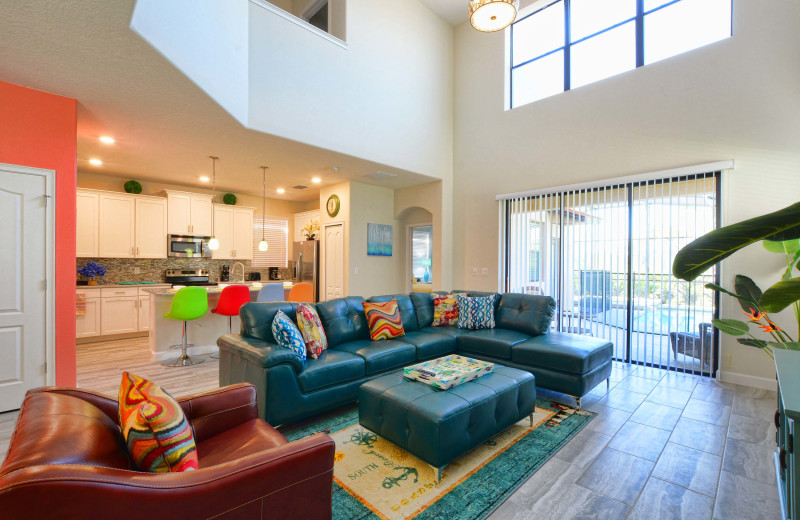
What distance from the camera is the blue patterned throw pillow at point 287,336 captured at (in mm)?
2875

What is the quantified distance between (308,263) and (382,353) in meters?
4.31

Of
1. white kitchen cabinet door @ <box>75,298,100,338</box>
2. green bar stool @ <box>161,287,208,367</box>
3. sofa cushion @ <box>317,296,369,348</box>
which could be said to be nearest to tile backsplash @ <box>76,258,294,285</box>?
white kitchen cabinet door @ <box>75,298,100,338</box>

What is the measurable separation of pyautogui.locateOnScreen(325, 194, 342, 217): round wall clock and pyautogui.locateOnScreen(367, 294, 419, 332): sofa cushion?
111 inches

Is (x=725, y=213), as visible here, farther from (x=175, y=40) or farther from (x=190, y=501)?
(x=175, y=40)

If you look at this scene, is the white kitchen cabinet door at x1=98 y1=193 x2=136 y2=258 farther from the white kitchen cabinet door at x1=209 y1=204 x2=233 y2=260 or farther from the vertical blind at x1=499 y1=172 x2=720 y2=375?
the vertical blind at x1=499 y1=172 x2=720 y2=375

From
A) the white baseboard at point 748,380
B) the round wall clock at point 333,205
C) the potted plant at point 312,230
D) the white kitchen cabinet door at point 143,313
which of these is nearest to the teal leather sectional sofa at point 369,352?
the white baseboard at point 748,380

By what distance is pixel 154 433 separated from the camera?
116cm

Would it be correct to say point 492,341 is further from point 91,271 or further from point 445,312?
point 91,271

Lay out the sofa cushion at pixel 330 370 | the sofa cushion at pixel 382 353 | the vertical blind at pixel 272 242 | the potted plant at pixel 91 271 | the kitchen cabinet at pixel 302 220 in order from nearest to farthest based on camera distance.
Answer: the sofa cushion at pixel 330 370, the sofa cushion at pixel 382 353, the potted plant at pixel 91 271, the kitchen cabinet at pixel 302 220, the vertical blind at pixel 272 242

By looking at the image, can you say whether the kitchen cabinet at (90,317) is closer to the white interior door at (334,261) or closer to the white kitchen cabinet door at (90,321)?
the white kitchen cabinet door at (90,321)

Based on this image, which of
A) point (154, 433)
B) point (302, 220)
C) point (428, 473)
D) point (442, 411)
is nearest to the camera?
point (154, 433)

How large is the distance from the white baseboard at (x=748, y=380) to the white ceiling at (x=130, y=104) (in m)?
4.72

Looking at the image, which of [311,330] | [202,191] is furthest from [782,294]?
[202,191]

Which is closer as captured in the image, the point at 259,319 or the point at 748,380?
the point at 259,319
